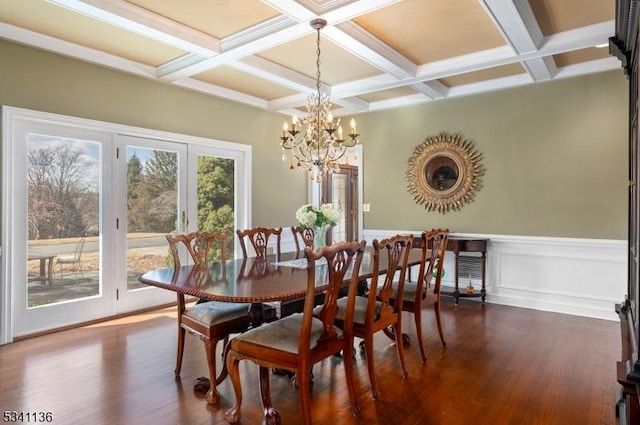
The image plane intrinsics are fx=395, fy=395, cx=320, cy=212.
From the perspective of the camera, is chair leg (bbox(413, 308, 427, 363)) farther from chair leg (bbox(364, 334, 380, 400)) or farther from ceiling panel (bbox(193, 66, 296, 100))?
ceiling panel (bbox(193, 66, 296, 100))

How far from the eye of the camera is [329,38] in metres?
3.29

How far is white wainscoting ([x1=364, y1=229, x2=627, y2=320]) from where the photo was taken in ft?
13.6

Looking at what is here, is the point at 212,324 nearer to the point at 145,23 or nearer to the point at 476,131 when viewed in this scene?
the point at 145,23

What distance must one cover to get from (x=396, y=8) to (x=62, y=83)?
310 centimetres

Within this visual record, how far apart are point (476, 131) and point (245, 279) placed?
373cm

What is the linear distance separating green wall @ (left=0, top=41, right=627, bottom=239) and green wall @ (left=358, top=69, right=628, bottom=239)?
1cm

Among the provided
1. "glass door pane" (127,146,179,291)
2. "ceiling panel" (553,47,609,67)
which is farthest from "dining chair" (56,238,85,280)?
"ceiling panel" (553,47,609,67)

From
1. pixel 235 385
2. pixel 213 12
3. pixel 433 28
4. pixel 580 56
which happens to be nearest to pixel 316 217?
pixel 235 385

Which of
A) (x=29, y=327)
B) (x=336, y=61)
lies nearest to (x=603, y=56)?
(x=336, y=61)

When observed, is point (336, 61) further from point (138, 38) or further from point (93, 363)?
point (93, 363)

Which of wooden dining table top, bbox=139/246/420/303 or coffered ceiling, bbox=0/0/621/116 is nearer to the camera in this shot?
wooden dining table top, bbox=139/246/420/303

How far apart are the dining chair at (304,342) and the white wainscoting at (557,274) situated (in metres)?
3.20

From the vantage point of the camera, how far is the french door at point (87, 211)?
3498 millimetres

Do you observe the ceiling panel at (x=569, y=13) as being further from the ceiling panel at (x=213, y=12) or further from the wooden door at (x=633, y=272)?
the ceiling panel at (x=213, y=12)
